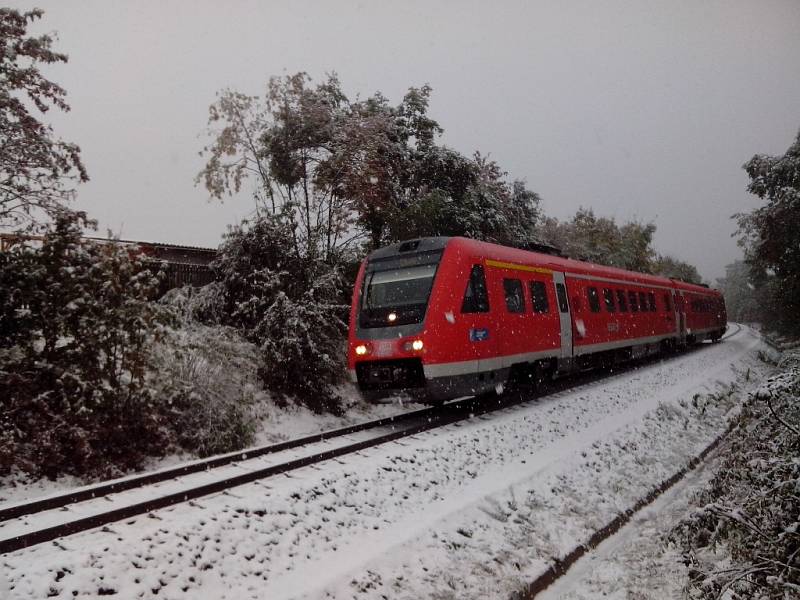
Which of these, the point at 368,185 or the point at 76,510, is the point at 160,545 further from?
the point at 368,185

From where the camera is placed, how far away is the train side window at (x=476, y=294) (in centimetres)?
889

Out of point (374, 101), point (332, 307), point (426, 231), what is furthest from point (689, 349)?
point (332, 307)

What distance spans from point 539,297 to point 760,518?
276 inches

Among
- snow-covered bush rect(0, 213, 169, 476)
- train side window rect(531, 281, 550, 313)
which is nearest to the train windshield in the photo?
train side window rect(531, 281, 550, 313)

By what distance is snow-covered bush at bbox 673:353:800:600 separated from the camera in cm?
369

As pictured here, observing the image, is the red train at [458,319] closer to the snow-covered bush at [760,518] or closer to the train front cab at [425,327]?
the train front cab at [425,327]

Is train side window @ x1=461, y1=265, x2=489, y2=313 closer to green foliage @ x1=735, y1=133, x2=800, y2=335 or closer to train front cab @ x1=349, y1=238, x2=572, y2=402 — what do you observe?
train front cab @ x1=349, y1=238, x2=572, y2=402

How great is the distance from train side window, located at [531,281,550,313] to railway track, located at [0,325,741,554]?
9.59 feet

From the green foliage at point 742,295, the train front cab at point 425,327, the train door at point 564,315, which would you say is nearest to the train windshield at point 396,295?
the train front cab at point 425,327

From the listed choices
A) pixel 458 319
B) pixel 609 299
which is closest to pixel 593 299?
pixel 609 299

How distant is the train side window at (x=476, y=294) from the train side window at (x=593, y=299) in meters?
5.14

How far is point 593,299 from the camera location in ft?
45.1

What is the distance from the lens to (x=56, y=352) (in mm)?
7277

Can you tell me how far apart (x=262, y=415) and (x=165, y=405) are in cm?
180
